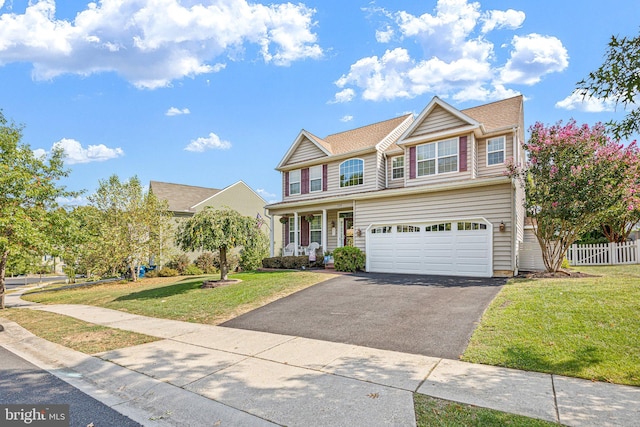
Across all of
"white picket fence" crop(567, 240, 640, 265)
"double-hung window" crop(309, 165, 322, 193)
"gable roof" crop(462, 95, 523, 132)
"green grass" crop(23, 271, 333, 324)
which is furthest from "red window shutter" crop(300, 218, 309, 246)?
"white picket fence" crop(567, 240, 640, 265)

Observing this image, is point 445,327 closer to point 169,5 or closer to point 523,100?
point 169,5

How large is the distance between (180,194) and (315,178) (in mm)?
14555

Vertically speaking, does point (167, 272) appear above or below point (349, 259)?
below

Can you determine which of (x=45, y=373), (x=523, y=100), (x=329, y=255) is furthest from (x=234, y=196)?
(x=45, y=373)

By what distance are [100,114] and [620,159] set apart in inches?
891

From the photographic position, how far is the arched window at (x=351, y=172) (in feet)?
58.6

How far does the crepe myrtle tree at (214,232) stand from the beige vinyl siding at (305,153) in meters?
8.08

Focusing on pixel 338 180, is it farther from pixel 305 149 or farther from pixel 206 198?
pixel 206 198

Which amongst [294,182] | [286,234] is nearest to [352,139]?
[294,182]

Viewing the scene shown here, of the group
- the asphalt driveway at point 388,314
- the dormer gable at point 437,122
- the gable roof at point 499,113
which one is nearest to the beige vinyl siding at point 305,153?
the dormer gable at point 437,122

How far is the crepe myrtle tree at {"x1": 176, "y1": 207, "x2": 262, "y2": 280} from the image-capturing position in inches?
468

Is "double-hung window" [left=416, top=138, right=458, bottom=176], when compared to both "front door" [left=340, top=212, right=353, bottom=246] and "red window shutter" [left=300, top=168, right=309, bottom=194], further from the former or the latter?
"red window shutter" [left=300, top=168, right=309, bottom=194]

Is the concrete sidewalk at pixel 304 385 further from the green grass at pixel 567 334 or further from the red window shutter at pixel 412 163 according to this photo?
the red window shutter at pixel 412 163

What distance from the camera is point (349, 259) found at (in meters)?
14.8
